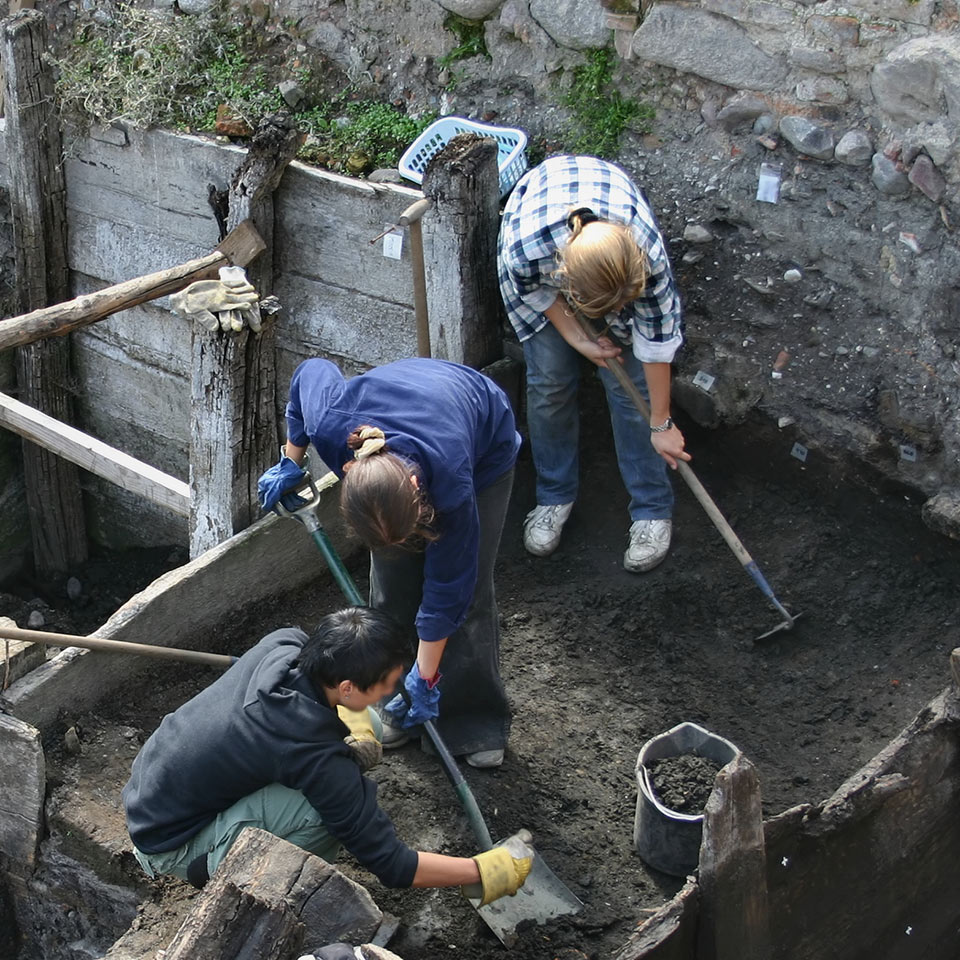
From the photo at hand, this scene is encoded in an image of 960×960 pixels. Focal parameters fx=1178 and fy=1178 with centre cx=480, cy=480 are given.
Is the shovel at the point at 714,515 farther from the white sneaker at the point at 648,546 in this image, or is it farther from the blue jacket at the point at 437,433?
the blue jacket at the point at 437,433

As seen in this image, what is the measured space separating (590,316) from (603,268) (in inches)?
8.0

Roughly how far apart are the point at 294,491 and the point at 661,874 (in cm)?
160

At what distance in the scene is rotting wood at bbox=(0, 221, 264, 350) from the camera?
13.7ft

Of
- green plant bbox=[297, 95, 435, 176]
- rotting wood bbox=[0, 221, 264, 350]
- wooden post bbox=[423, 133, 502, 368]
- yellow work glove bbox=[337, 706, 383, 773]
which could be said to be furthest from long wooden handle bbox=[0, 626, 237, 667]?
green plant bbox=[297, 95, 435, 176]

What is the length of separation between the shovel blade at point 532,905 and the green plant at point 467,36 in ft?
11.6

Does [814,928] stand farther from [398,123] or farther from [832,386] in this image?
[398,123]

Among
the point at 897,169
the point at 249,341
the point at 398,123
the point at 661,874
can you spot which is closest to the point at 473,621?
the point at 661,874

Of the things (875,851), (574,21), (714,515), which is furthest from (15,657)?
(574,21)

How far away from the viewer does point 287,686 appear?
2.78 meters

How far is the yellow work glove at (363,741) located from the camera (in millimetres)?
3143

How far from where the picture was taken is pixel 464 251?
4.58 meters

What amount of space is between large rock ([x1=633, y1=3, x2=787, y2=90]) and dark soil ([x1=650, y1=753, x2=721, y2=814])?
2.63m

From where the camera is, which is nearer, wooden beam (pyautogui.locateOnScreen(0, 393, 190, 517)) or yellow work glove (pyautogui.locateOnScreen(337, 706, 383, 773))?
yellow work glove (pyautogui.locateOnScreen(337, 706, 383, 773))

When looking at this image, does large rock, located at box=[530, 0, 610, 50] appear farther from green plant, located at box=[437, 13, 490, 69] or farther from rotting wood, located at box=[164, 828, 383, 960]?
rotting wood, located at box=[164, 828, 383, 960]
